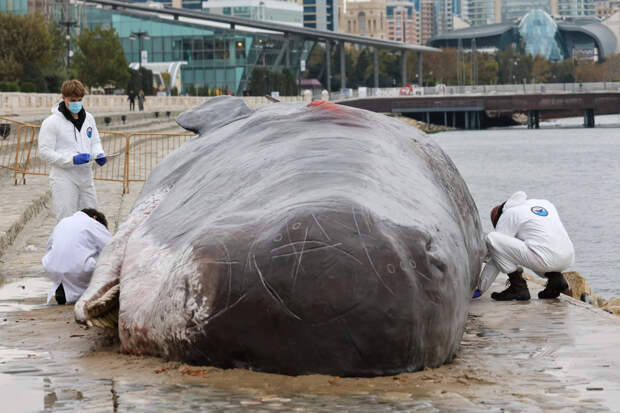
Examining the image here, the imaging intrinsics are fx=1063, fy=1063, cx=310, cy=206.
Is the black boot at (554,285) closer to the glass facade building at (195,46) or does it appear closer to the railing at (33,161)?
the railing at (33,161)

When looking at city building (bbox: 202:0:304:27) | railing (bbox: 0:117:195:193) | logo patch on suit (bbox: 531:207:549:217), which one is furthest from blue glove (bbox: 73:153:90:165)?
city building (bbox: 202:0:304:27)

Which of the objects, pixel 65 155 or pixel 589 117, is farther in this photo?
pixel 589 117

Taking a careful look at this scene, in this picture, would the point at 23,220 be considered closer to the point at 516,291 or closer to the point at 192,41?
the point at 516,291

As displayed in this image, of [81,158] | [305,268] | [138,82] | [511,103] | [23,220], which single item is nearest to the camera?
[305,268]

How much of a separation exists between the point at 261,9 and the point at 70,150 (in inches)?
5365

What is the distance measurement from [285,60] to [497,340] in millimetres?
105359

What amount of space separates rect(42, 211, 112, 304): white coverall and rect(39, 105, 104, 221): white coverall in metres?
1.92

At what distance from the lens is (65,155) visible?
9242 mm

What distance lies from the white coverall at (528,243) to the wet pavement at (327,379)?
88cm

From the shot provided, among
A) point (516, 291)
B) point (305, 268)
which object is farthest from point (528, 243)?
point (305, 268)

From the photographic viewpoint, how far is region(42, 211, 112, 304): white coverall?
23.9ft

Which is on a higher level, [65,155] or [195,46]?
[195,46]

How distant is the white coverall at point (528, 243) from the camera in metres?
7.79

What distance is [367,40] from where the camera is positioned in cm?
11538
